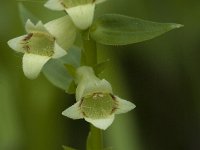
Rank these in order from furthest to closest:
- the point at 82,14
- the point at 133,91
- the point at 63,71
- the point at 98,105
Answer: the point at 133,91, the point at 63,71, the point at 98,105, the point at 82,14

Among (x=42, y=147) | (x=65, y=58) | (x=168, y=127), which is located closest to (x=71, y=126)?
(x=42, y=147)

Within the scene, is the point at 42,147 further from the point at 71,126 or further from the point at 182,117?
the point at 182,117

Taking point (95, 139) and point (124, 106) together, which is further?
point (95, 139)

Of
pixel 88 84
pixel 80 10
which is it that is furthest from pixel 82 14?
pixel 88 84

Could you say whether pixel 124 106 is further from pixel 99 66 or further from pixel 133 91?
pixel 133 91

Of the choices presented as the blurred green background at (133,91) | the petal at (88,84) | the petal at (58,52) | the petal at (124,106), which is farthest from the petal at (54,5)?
the blurred green background at (133,91)

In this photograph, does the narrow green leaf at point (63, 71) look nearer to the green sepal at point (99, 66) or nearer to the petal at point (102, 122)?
the green sepal at point (99, 66)
